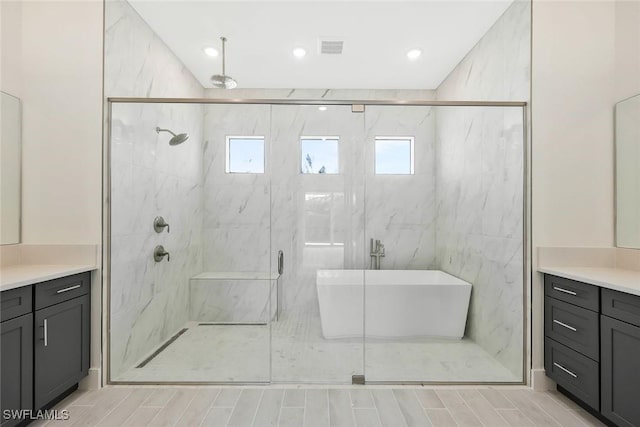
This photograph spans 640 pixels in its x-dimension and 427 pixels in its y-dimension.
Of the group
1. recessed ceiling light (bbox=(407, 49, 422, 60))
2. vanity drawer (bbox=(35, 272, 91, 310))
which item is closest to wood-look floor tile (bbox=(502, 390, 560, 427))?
vanity drawer (bbox=(35, 272, 91, 310))

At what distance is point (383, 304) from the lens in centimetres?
276

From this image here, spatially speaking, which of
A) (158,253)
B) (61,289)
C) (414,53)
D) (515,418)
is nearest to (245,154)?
(158,253)

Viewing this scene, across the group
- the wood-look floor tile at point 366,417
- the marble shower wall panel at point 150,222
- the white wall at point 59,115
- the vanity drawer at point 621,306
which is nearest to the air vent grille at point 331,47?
the marble shower wall panel at point 150,222

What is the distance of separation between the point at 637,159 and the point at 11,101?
4221 millimetres

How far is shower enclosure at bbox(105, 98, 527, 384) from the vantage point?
2.60 meters

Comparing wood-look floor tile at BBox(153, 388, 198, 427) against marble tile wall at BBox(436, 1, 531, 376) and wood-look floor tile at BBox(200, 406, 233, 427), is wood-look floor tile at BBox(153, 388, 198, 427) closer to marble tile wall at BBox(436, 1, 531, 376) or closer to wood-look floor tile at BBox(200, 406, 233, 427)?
wood-look floor tile at BBox(200, 406, 233, 427)

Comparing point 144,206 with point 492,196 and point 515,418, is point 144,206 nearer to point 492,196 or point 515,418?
point 492,196

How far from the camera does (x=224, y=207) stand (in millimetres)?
2639

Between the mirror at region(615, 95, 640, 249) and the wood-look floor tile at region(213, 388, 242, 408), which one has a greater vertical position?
the mirror at region(615, 95, 640, 249)

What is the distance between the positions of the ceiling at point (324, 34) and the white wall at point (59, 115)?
0.60 metres

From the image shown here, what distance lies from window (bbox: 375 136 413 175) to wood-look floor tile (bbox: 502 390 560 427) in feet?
5.62

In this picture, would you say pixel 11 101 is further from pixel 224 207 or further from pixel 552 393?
pixel 552 393

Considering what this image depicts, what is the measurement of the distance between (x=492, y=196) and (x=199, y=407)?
2.63 metres

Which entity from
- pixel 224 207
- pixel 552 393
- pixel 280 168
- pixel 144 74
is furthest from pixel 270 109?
pixel 552 393
